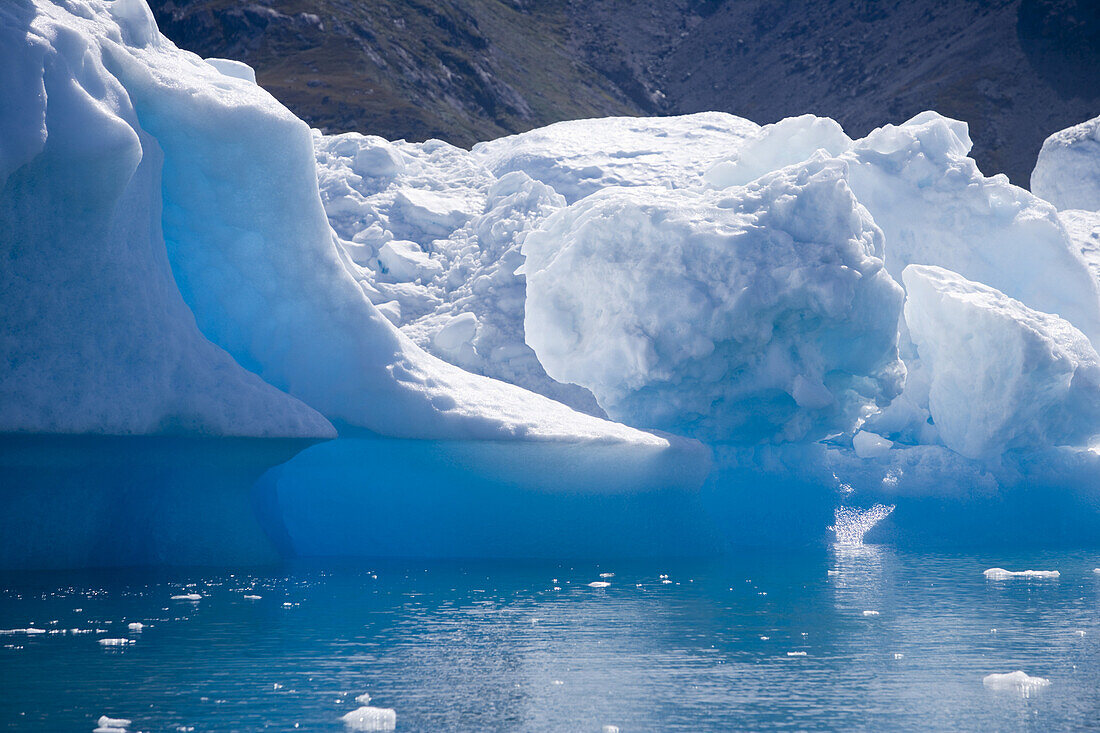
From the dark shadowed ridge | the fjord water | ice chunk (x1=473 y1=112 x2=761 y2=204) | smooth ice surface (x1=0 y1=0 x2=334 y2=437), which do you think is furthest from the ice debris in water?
the dark shadowed ridge

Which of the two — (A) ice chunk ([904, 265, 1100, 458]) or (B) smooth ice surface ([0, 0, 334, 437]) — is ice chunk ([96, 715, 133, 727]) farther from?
(A) ice chunk ([904, 265, 1100, 458])

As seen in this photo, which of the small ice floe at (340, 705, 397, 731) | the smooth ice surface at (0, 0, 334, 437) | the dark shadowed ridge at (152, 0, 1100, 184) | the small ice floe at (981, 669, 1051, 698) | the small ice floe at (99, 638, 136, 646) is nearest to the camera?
the small ice floe at (340, 705, 397, 731)

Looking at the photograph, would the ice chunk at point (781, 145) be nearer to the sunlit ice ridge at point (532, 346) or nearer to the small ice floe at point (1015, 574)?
the sunlit ice ridge at point (532, 346)

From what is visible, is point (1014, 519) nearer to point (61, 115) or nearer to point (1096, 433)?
point (1096, 433)

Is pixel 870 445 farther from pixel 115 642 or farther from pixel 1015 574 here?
pixel 115 642

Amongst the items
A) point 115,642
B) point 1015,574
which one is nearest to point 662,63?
point 1015,574

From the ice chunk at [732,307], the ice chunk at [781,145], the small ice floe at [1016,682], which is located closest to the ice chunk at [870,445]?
the ice chunk at [732,307]

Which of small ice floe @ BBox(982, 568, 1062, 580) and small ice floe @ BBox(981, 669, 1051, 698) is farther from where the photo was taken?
small ice floe @ BBox(982, 568, 1062, 580)

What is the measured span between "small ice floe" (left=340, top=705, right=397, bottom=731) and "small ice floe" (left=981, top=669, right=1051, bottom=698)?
2.83 meters

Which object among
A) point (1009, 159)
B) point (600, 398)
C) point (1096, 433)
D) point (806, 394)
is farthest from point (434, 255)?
point (1009, 159)

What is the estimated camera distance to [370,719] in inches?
190

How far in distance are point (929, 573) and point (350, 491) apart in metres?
4.91

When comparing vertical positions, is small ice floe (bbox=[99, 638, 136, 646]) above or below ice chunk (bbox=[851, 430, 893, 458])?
below

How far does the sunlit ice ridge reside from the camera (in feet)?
27.0
